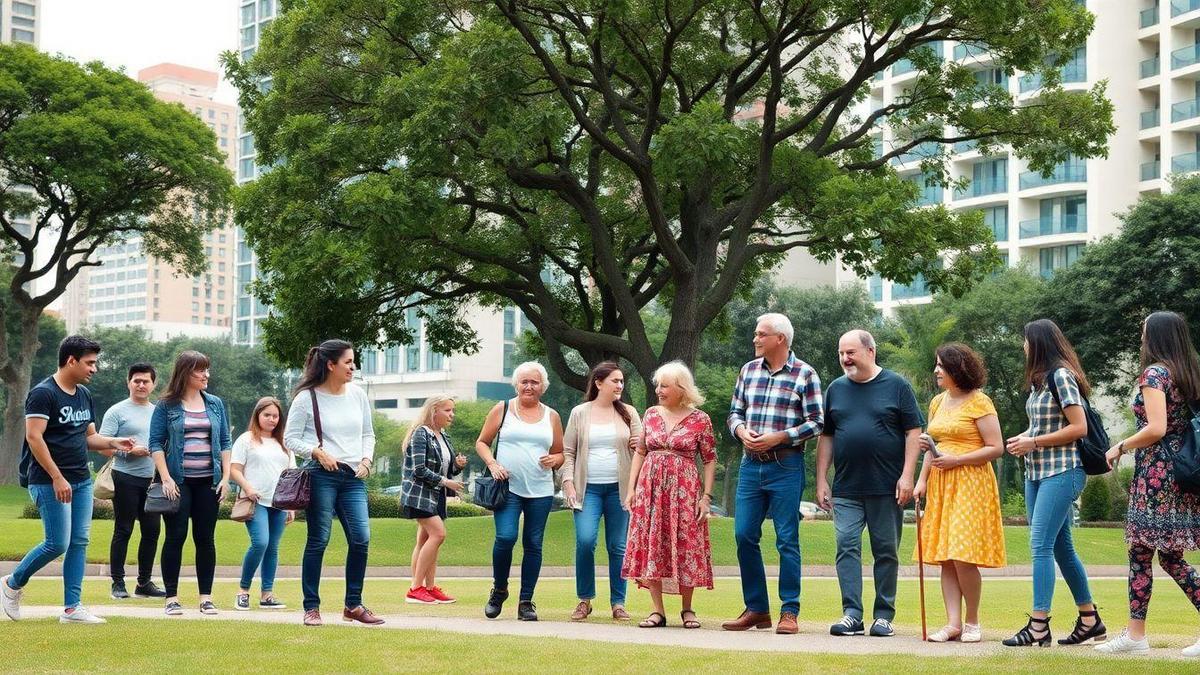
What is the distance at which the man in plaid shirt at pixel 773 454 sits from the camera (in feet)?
32.0

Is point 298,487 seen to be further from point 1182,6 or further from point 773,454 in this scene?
point 1182,6

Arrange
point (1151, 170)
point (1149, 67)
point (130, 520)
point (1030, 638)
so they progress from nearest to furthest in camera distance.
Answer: point (1030, 638) < point (130, 520) < point (1149, 67) < point (1151, 170)

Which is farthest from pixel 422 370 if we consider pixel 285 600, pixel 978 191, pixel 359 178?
pixel 285 600

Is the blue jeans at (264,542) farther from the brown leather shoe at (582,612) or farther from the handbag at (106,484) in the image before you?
the brown leather shoe at (582,612)

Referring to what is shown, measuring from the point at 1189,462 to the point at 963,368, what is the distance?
152cm

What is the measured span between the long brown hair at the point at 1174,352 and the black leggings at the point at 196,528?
716 cm

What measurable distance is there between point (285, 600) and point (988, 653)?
7.97 meters

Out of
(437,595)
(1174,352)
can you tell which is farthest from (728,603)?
(1174,352)

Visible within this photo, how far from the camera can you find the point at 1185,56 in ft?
208

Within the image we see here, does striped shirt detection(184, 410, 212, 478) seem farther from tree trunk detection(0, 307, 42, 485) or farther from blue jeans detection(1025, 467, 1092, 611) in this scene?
tree trunk detection(0, 307, 42, 485)

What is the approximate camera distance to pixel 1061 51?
983 inches

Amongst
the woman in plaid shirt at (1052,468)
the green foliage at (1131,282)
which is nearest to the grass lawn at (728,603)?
the woman in plaid shirt at (1052,468)

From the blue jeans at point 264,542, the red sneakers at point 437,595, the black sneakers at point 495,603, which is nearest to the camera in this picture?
the black sneakers at point 495,603

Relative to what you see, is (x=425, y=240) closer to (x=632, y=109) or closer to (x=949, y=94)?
(x=632, y=109)
